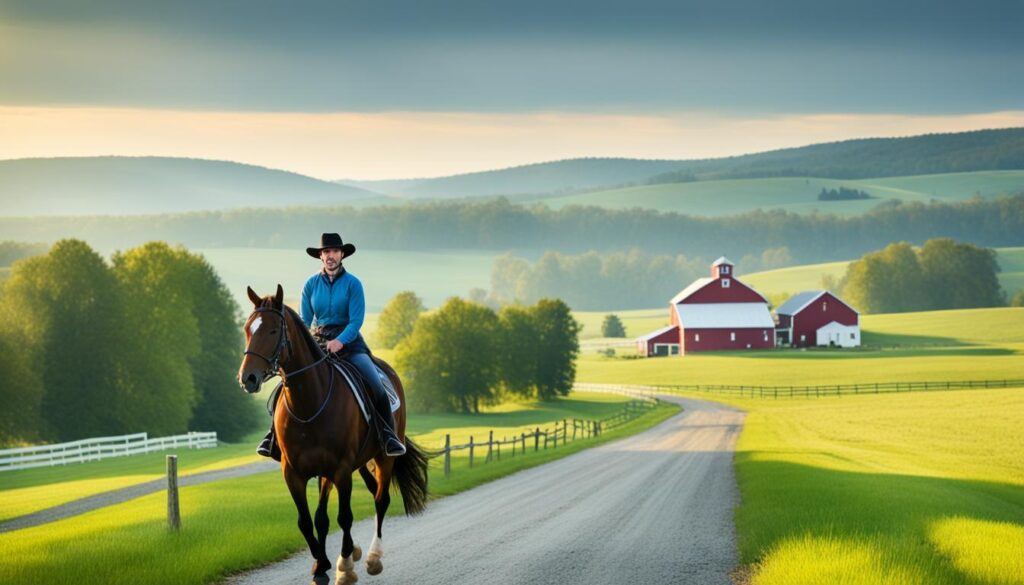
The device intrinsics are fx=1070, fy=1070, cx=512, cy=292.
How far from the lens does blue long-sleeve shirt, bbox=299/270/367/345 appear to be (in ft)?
53.7

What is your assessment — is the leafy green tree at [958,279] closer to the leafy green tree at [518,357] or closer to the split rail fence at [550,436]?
the leafy green tree at [518,357]

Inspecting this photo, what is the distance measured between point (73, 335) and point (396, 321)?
59.4m

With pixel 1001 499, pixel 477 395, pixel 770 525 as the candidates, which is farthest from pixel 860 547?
pixel 477 395

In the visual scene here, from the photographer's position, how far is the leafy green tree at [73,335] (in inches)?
2616

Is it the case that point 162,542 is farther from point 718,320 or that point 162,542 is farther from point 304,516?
point 718,320

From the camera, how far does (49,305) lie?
2689 inches

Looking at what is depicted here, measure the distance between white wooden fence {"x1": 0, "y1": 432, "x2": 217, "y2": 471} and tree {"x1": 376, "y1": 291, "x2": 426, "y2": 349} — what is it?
189 ft

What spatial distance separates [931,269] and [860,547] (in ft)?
529

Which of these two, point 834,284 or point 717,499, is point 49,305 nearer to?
point 717,499

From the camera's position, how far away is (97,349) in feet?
227

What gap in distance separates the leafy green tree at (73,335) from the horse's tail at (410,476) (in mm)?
53155

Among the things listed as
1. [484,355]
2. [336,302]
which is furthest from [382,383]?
[484,355]

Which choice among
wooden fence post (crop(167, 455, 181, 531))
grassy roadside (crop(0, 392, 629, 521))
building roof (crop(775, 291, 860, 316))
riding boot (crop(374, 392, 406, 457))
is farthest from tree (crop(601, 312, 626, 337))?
riding boot (crop(374, 392, 406, 457))

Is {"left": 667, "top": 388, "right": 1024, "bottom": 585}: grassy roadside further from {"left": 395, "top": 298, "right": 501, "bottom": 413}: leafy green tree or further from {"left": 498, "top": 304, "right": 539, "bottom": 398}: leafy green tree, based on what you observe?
{"left": 498, "top": 304, "right": 539, "bottom": 398}: leafy green tree
